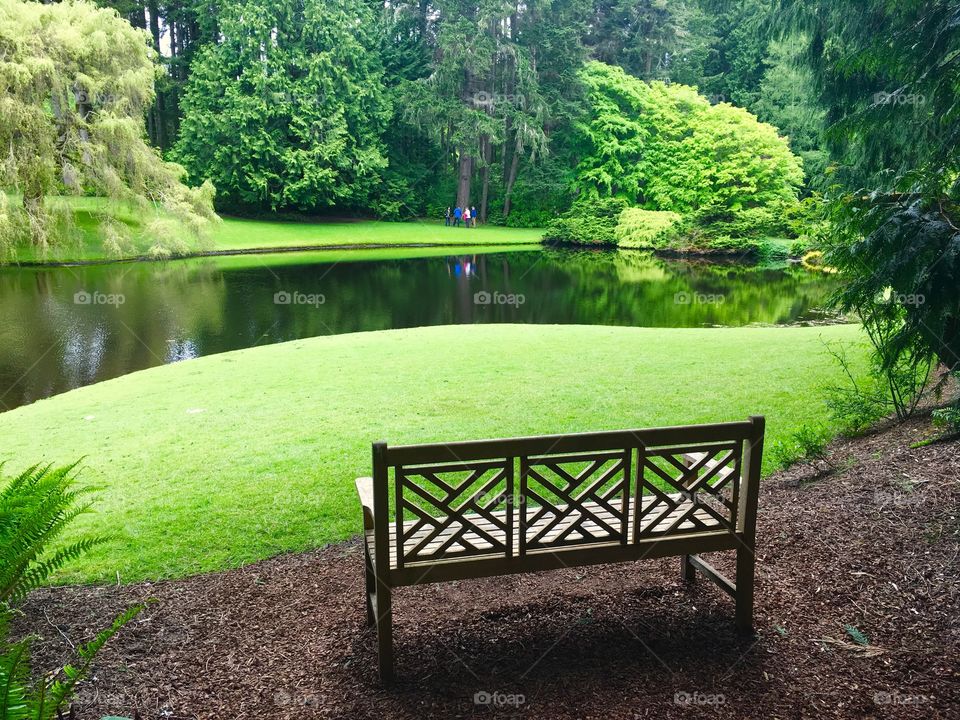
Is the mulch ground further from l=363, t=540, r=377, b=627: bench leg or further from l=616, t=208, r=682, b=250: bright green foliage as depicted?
l=616, t=208, r=682, b=250: bright green foliage

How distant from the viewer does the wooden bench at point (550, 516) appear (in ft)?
11.5

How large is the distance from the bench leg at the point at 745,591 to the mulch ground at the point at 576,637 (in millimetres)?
94

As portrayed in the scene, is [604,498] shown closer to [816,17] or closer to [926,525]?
[926,525]

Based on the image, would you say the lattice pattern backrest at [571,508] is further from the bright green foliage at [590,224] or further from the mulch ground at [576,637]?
the bright green foliage at [590,224]

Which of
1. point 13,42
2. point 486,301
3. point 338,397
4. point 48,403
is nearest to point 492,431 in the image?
point 338,397

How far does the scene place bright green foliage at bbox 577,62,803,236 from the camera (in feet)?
124

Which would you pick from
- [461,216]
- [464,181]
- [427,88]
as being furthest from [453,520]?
[464,181]

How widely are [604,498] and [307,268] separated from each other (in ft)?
86.8

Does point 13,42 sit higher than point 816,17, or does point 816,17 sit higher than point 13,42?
point 13,42

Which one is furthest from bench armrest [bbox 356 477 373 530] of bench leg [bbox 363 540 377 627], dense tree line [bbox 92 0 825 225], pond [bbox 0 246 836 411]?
dense tree line [bbox 92 0 825 225]

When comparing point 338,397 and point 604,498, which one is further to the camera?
point 338,397

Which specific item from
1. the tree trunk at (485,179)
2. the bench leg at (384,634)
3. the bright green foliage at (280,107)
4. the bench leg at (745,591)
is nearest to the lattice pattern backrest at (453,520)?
the bench leg at (384,634)

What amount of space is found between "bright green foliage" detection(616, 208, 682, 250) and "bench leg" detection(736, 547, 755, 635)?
37.4 metres

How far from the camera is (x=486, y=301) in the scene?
22.1 metres
